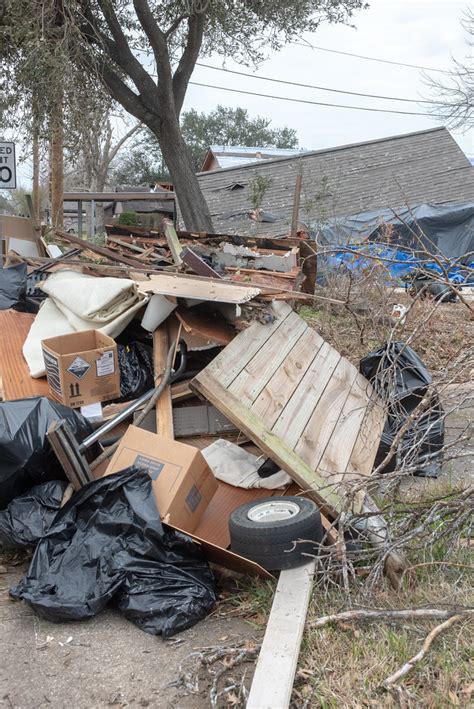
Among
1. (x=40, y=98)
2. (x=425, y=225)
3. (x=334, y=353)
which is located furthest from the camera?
(x=425, y=225)

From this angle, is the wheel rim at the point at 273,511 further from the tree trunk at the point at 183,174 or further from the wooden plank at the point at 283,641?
the tree trunk at the point at 183,174

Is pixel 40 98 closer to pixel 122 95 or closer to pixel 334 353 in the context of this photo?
pixel 122 95

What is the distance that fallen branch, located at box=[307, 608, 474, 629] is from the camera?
265 centimetres

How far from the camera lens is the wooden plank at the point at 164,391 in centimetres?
425

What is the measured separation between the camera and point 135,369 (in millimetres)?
4832

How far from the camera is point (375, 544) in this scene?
3.48 metres

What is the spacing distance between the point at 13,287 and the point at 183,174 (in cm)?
697

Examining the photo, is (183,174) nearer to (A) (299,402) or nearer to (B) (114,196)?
(B) (114,196)

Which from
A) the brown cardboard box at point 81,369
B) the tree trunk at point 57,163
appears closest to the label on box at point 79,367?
the brown cardboard box at point 81,369

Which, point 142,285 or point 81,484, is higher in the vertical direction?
point 142,285

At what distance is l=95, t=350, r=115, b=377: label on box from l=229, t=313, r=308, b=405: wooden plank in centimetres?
85

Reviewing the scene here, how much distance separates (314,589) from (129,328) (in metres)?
2.64

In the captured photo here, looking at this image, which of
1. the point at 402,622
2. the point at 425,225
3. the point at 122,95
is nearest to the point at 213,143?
the point at 425,225

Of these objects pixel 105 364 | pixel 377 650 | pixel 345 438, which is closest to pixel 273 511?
pixel 377 650
